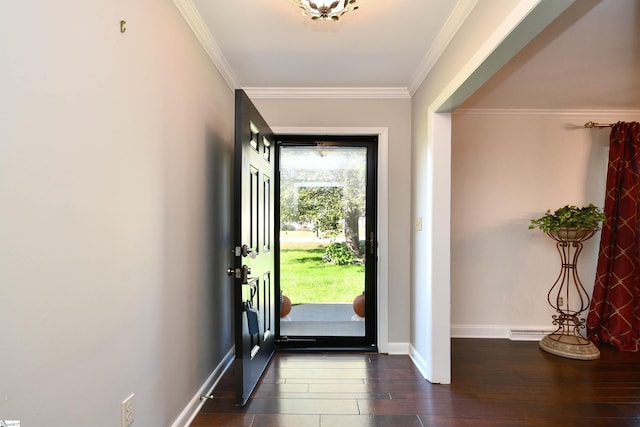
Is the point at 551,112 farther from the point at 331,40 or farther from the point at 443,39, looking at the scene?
the point at 331,40

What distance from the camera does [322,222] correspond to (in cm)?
337

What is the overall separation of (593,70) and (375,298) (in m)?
2.57

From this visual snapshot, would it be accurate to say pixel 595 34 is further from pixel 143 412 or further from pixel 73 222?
pixel 143 412

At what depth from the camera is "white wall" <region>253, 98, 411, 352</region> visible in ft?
10.4

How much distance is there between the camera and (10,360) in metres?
0.88

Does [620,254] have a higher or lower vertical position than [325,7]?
lower

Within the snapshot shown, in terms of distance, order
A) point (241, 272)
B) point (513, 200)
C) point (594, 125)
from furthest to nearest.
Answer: point (513, 200) → point (594, 125) → point (241, 272)

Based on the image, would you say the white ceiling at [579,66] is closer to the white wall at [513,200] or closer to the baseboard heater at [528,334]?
the white wall at [513,200]

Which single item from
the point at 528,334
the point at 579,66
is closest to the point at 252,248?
the point at 579,66

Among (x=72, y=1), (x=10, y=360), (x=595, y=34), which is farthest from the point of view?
(x=595, y=34)

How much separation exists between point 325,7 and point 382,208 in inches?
70.9

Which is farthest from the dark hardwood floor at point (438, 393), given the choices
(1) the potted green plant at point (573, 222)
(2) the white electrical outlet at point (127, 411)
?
(1) the potted green plant at point (573, 222)

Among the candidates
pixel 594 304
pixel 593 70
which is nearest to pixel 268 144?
pixel 593 70

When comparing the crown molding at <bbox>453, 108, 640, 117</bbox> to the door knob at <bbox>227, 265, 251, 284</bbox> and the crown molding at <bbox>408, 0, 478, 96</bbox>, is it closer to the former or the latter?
the crown molding at <bbox>408, 0, 478, 96</bbox>
